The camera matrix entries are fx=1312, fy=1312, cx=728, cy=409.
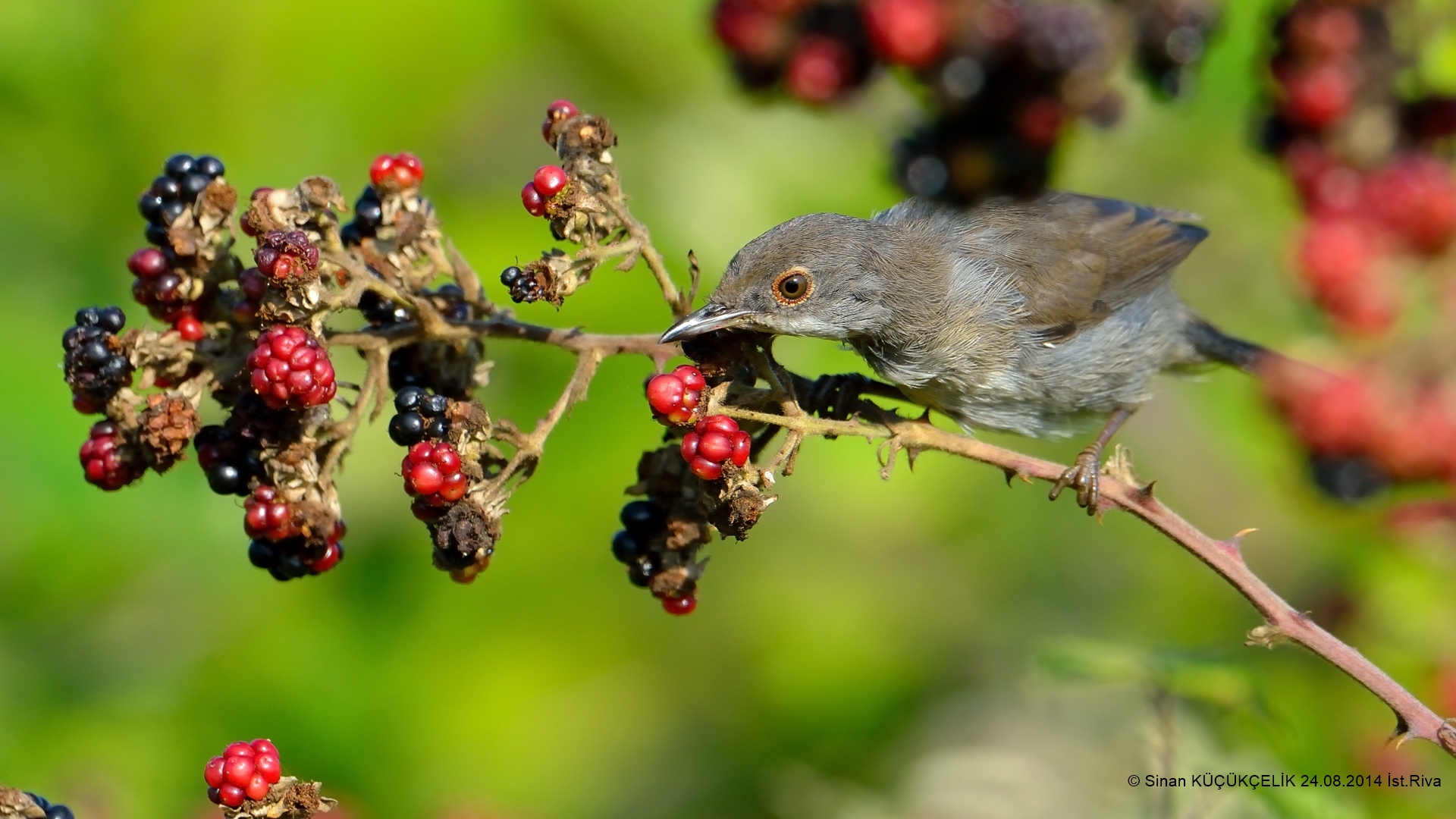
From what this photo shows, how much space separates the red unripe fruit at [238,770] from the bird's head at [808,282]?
169 cm

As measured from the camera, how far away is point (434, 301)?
3.28 m

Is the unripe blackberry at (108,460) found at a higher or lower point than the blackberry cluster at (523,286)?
lower

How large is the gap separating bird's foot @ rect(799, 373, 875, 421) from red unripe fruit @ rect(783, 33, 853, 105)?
0.85 m

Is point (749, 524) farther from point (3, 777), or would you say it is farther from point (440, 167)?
point (440, 167)

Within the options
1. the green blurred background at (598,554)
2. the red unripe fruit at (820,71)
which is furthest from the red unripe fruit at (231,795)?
the green blurred background at (598,554)

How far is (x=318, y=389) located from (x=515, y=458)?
46 centimetres

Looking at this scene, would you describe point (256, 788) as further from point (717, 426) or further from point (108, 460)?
point (717, 426)

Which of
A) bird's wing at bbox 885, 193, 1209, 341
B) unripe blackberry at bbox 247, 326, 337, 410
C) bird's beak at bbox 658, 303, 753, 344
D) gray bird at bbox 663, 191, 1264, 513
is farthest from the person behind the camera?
bird's wing at bbox 885, 193, 1209, 341

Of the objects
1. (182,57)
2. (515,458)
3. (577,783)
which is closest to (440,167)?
(182,57)

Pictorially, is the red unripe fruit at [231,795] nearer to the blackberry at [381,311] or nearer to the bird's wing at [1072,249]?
the blackberry at [381,311]

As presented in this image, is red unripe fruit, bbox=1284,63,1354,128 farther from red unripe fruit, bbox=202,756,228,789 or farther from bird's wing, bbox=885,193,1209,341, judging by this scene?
Answer: red unripe fruit, bbox=202,756,228,789

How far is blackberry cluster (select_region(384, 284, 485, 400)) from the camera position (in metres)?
3.27

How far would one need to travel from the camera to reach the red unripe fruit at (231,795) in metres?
2.53

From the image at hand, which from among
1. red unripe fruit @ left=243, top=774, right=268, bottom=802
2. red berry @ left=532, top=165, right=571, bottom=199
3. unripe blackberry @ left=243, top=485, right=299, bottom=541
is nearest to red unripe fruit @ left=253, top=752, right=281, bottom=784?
red unripe fruit @ left=243, top=774, right=268, bottom=802
